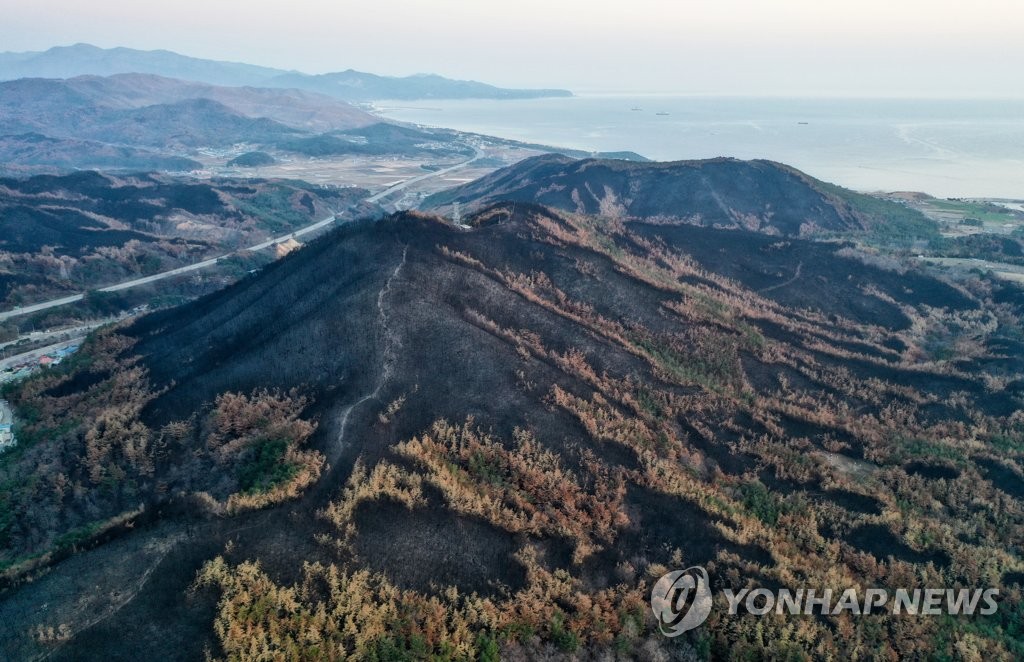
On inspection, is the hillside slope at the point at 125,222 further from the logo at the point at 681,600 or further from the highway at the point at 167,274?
the logo at the point at 681,600

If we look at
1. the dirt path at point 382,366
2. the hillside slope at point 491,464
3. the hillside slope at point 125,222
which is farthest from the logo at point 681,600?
the hillside slope at point 125,222

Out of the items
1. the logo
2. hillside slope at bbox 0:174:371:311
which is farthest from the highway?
the logo

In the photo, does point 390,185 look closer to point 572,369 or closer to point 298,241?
point 298,241

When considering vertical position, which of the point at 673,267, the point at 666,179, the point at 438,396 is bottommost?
the point at 438,396

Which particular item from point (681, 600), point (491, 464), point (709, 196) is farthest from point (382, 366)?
point (709, 196)

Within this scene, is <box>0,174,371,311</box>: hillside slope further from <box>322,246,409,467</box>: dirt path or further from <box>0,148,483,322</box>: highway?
<box>322,246,409,467</box>: dirt path

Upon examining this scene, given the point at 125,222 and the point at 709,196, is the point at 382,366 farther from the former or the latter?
the point at 125,222

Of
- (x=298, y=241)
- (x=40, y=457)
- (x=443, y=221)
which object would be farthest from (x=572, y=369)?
(x=298, y=241)
